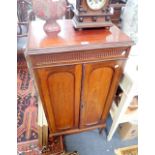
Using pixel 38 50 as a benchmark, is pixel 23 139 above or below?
below

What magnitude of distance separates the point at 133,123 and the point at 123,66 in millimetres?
658

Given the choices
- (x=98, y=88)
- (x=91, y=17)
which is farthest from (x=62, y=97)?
(x=91, y=17)

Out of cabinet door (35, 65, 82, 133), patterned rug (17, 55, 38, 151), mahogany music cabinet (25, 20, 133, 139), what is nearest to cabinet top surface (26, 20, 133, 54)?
mahogany music cabinet (25, 20, 133, 139)

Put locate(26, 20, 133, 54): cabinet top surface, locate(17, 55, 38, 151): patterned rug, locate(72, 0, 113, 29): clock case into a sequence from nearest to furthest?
locate(26, 20, 133, 54): cabinet top surface → locate(72, 0, 113, 29): clock case → locate(17, 55, 38, 151): patterned rug

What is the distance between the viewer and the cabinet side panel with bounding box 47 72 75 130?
3.27 feet

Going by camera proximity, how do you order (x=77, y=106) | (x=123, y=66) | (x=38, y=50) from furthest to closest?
(x=77, y=106) < (x=123, y=66) < (x=38, y=50)

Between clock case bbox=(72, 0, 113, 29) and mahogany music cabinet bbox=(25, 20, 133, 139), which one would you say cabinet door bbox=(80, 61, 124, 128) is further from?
clock case bbox=(72, 0, 113, 29)

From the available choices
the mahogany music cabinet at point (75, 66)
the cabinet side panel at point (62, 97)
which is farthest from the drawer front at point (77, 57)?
the cabinet side panel at point (62, 97)

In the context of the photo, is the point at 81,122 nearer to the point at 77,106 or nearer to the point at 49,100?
the point at 77,106

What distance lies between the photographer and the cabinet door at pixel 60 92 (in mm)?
954
